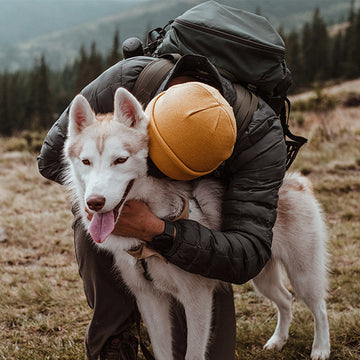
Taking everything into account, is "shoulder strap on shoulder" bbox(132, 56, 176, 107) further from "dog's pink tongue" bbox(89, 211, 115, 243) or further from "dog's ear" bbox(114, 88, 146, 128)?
"dog's pink tongue" bbox(89, 211, 115, 243)

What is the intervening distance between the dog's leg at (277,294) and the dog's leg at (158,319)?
94 cm

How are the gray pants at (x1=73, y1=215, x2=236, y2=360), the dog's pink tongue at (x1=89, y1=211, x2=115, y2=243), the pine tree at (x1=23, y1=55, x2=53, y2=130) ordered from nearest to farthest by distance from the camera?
the dog's pink tongue at (x1=89, y1=211, x2=115, y2=243)
the gray pants at (x1=73, y1=215, x2=236, y2=360)
the pine tree at (x1=23, y1=55, x2=53, y2=130)

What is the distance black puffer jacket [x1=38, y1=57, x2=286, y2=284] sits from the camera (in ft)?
7.09

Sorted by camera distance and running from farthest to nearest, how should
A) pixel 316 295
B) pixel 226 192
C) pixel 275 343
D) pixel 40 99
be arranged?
pixel 40 99, pixel 275 343, pixel 316 295, pixel 226 192

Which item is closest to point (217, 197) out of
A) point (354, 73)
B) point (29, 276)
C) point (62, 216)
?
point (29, 276)

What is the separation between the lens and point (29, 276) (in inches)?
183

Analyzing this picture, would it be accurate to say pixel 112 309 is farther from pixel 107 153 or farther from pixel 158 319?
pixel 107 153

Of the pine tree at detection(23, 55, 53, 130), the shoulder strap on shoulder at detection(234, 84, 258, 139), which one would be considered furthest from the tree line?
the shoulder strap on shoulder at detection(234, 84, 258, 139)

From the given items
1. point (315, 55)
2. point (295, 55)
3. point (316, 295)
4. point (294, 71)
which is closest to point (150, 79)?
point (316, 295)

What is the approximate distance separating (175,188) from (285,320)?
171cm

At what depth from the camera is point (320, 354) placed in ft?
10.3

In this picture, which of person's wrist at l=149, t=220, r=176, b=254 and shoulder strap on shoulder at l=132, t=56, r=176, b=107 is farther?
shoulder strap on shoulder at l=132, t=56, r=176, b=107

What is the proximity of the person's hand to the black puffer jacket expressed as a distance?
4.5 inches

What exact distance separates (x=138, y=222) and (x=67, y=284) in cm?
263
